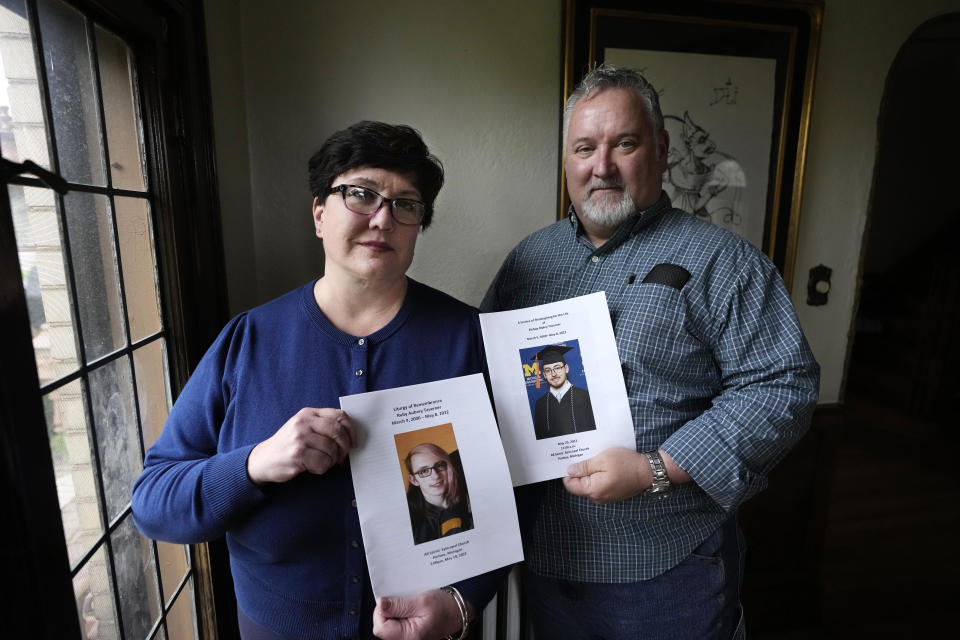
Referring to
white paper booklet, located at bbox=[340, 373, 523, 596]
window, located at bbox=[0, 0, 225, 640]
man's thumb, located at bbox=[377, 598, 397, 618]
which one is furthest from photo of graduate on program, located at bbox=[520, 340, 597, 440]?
window, located at bbox=[0, 0, 225, 640]

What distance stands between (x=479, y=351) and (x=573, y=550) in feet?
1.55

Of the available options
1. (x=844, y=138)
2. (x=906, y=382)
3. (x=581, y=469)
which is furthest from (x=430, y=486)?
(x=906, y=382)

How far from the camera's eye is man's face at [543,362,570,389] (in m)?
0.88

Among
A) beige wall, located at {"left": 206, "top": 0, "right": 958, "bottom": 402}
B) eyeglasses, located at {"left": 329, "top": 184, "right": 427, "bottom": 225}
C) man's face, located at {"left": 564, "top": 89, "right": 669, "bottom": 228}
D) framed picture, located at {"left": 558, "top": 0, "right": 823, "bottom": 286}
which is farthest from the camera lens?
framed picture, located at {"left": 558, "top": 0, "right": 823, "bottom": 286}

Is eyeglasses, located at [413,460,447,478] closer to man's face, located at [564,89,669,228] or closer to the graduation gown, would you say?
the graduation gown

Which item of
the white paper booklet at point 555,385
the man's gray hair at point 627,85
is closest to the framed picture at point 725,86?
the man's gray hair at point 627,85

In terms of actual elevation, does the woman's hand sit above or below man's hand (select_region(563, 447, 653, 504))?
above

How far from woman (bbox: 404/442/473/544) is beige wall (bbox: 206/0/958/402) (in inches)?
33.8

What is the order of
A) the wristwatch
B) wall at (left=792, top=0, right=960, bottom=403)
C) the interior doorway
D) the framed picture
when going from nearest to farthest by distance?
the wristwatch < the framed picture < wall at (left=792, top=0, right=960, bottom=403) < the interior doorway

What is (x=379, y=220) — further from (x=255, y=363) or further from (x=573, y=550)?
(x=573, y=550)

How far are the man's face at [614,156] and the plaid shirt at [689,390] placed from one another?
5 cm

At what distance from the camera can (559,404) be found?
88 cm

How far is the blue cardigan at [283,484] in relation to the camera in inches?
29.7

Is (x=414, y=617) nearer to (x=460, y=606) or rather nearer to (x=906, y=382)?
(x=460, y=606)
